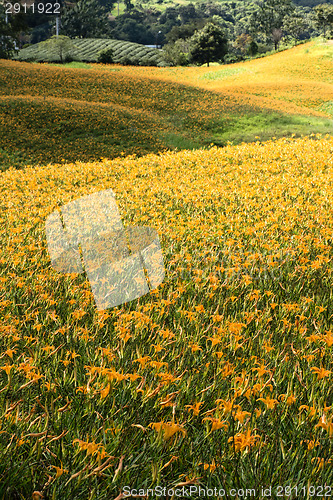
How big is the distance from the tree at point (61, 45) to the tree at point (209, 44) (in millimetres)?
16748

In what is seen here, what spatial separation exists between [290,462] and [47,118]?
18.1 m

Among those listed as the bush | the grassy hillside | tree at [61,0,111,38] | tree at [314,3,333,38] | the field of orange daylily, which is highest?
tree at [61,0,111,38]

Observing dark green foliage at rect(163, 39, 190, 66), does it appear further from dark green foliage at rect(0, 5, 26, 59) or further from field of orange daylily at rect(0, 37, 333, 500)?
field of orange daylily at rect(0, 37, 333, 500)

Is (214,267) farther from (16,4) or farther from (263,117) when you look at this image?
(16,4)

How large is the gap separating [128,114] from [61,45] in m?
27.2

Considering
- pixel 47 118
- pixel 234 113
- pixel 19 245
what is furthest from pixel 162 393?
pixel 234 113

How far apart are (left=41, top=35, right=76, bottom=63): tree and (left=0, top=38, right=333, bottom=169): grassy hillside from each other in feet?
37.9

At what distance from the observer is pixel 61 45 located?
40.8m

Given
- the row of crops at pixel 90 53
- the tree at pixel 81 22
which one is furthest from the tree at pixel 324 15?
the tree at pixel 81 22

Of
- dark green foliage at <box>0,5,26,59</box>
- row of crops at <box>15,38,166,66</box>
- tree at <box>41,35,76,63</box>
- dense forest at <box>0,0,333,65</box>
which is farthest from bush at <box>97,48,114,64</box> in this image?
dark green foliage at <box>0,5,26,59</box>

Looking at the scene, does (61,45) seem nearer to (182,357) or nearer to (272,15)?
(272,15)

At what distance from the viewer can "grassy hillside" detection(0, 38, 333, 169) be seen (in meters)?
15.7

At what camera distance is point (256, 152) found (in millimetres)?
11039

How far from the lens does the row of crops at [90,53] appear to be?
144ft
